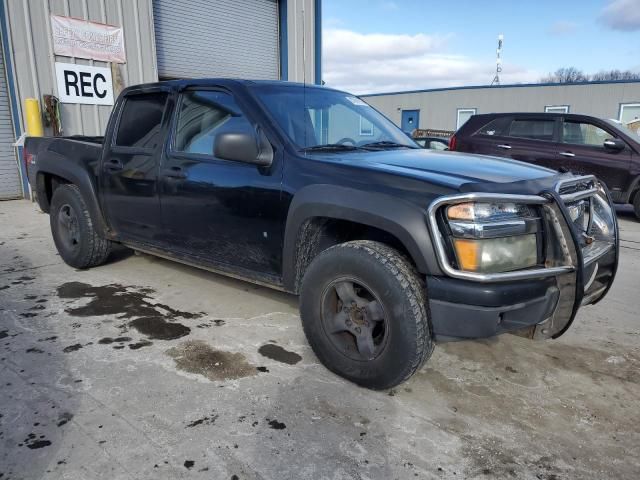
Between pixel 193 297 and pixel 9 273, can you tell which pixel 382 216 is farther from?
pixel 9 273

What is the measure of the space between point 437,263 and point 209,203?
5.67ft

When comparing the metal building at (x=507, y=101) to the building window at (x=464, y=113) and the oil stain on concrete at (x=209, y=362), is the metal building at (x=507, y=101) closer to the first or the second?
the building window at (x=464, y=113)

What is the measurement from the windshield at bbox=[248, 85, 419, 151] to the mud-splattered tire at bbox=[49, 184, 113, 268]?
2267 millimetres

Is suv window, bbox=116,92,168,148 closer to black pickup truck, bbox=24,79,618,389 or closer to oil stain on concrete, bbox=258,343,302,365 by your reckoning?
black pickup truck, bbox=24,79,618,389

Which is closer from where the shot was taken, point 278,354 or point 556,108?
point 278,354

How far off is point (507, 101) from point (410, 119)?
578 cm

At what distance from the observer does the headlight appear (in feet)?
7.29

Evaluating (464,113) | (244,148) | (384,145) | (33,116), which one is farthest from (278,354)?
(464,113)

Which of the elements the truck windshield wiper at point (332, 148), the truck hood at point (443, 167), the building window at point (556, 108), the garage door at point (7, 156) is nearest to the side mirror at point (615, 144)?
the truck hood at point (443, 167)

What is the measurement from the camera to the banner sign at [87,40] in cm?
885

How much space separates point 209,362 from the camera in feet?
9.55

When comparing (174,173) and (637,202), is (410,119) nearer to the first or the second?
(637,202)

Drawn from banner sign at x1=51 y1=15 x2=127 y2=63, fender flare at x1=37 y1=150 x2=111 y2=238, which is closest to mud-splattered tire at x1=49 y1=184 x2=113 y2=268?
A: fender flare at x1=37 y1=150 x2=111 y2=238

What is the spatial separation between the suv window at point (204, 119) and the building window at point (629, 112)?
22.4m
